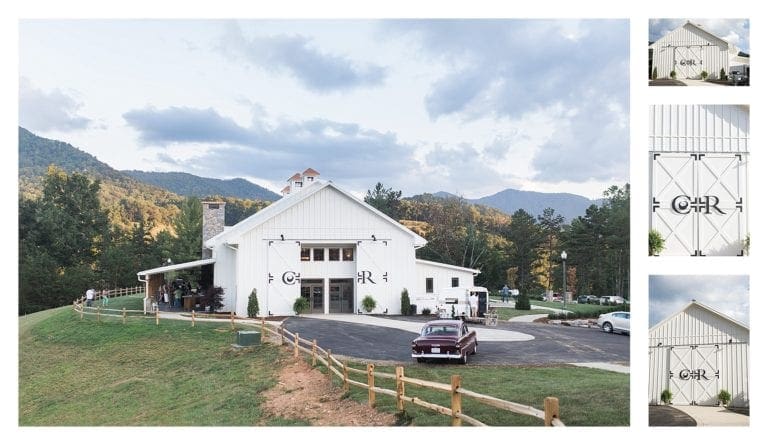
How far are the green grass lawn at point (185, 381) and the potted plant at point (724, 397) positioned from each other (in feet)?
4.04

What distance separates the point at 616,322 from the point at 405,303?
570 centimetres

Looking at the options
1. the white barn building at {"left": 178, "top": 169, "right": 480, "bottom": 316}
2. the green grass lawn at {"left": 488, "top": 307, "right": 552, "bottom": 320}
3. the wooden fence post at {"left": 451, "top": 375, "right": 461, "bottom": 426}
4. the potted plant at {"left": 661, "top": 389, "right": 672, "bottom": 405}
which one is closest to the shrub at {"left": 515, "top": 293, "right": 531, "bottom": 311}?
the green grass lawn at {"left": 488, "top": 307, "right": 552, "bottom": 320}

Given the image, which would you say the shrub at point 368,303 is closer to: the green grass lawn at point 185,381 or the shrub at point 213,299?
the shrub at point 213,299

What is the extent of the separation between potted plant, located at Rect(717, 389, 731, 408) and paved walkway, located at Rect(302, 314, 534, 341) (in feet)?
18.7

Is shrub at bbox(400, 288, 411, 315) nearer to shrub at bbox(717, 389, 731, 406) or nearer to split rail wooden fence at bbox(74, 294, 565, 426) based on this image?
split rail wooden fence at bbox(74, 294, 565, 426)

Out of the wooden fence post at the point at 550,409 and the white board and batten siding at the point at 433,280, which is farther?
the white board and batten siding at the point at 433,280

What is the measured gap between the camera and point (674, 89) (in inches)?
265

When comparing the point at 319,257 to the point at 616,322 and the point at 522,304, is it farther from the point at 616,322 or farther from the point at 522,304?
the point at 616,322

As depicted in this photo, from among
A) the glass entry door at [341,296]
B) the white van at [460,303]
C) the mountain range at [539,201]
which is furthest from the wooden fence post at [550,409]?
the mountain range at [539,201]

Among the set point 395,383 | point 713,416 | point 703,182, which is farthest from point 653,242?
point 395,383

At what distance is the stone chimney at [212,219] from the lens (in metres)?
24.3

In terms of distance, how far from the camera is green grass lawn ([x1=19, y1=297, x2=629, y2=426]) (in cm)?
944
